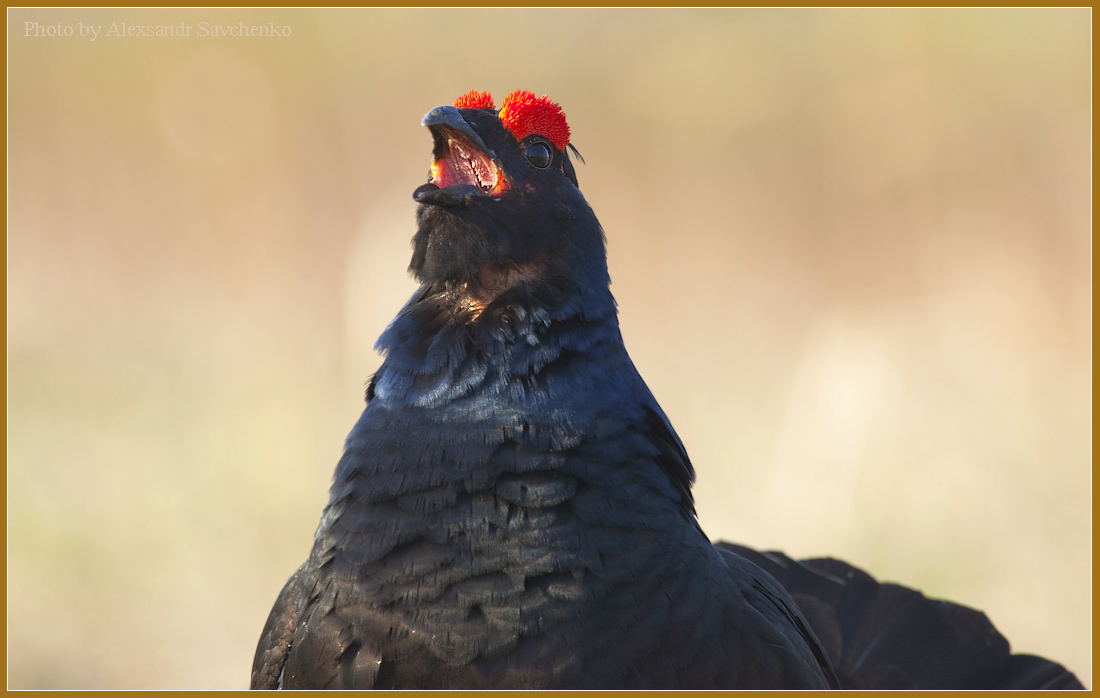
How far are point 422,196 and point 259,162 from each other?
480 centimetres

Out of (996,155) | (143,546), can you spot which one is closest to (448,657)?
(143,546)

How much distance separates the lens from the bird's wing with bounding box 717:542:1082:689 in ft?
8.86

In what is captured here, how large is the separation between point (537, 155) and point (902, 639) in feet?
6.52

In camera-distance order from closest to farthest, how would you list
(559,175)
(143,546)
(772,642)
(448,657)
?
1. (448,657)
2. (772,642)
3. (559,175)
4. (143,546)

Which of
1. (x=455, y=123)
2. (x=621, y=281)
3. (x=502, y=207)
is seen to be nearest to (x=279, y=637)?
(x=502, y=207)

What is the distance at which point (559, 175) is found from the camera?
2.17 meters

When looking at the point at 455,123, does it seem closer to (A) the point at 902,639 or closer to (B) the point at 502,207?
(B) the point at 502,207

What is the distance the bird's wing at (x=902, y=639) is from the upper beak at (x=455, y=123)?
1587 mm

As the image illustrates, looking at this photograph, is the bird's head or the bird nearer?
the bird

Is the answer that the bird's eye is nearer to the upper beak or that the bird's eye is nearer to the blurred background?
the upper beak

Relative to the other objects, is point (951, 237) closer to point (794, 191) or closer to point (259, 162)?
point (794, 191)

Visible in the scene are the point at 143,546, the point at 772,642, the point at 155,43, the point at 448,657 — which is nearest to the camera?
the point at 448,657

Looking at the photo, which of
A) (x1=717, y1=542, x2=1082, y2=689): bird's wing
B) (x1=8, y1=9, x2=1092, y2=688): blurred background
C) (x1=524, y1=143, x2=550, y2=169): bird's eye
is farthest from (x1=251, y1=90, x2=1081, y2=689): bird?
(x1=8, y1=9, x2=1092, y2=688): blurred background

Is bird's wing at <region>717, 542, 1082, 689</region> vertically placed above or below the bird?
below
